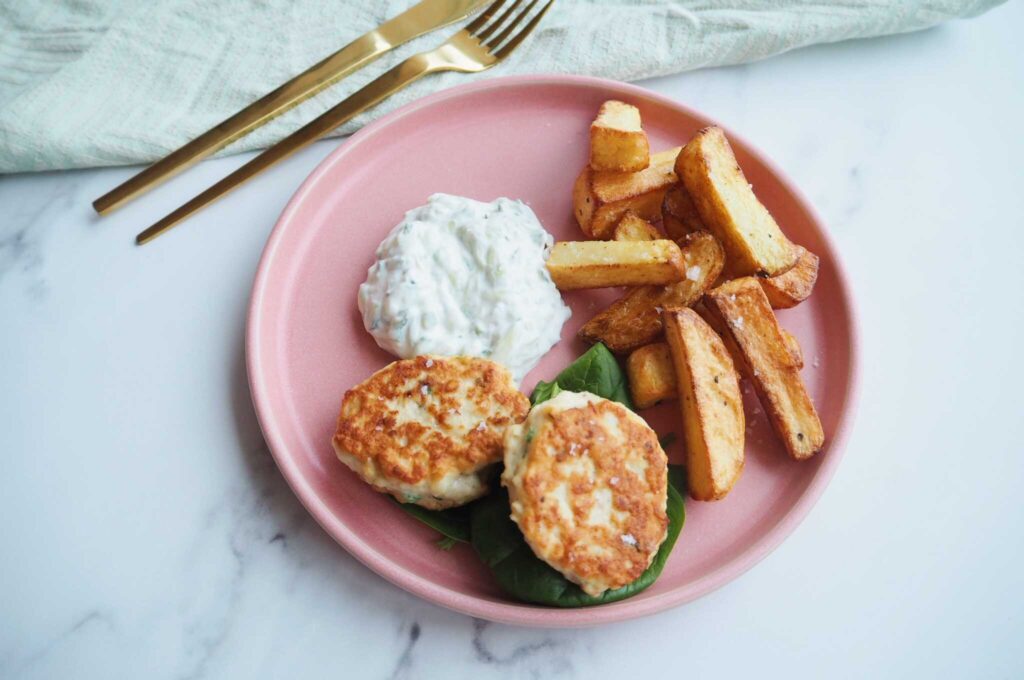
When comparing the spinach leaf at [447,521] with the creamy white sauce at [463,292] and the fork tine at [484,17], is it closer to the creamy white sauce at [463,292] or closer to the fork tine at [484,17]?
the creamy white sauce at [463,292]

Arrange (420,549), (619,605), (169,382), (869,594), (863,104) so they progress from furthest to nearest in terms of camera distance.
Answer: (863,104) → (169,382) → (869,594) → (420,549) → (619,605)

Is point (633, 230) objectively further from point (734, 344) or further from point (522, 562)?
point (522, 562)

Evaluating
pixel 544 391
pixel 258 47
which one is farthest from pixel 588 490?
pixel 258 47

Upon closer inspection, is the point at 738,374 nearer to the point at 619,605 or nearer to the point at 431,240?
the point at 619,605

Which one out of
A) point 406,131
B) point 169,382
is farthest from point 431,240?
point 169,382

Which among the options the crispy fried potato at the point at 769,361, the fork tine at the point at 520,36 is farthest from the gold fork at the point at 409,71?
the crispy fried potato at the point at 769,361

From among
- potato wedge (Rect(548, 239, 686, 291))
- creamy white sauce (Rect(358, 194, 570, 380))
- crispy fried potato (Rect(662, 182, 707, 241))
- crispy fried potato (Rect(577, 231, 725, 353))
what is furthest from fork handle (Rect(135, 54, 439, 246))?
crispy fried potato (Rect(577, 231, 725, 353))
